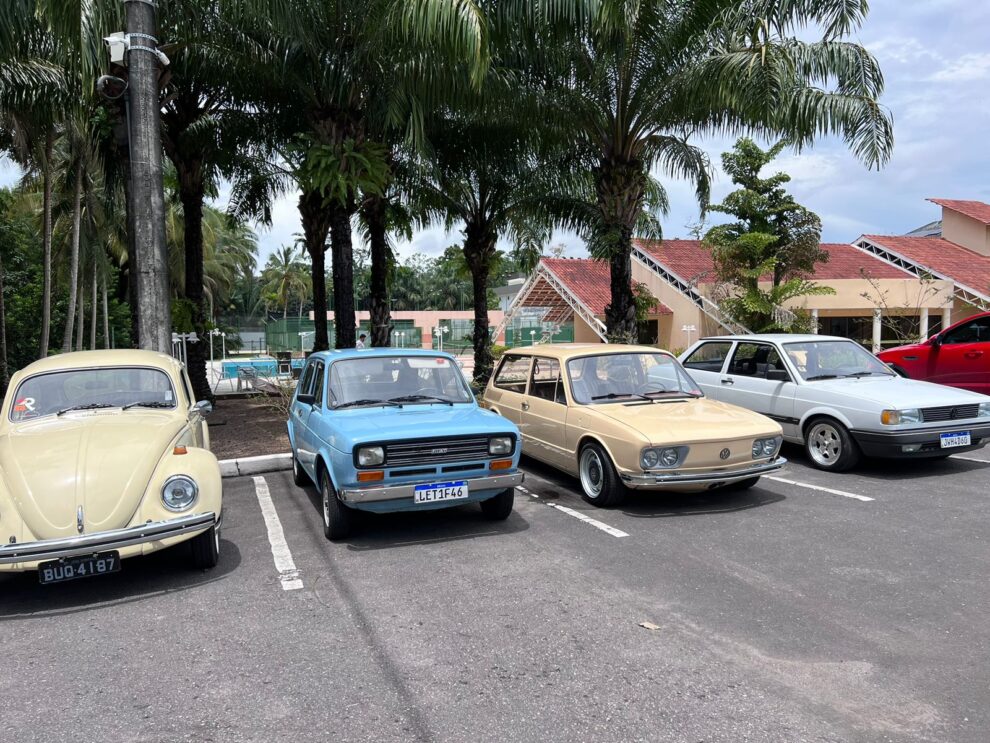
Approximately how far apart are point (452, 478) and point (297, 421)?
2399 millimetres

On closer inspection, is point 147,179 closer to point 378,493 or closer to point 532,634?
point 378,493

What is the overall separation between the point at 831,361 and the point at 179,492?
7.48 m

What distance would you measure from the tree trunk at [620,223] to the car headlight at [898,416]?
5776mm

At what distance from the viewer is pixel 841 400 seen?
768 centimetres

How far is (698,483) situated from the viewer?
6129 mm

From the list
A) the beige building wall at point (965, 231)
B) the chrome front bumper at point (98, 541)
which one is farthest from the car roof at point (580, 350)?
the beige building wall at point (965, 231)

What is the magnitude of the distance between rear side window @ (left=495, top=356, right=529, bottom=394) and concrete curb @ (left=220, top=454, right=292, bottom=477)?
9.35 ft

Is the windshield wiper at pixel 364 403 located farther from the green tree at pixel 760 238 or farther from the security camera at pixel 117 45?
the green tree at pixel 760 238

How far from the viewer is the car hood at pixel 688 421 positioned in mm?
6125

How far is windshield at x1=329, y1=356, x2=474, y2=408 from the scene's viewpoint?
6.32 meters

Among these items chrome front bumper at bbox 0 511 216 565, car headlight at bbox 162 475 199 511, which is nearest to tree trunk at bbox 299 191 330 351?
car headlight at bbox 162 475 199 511

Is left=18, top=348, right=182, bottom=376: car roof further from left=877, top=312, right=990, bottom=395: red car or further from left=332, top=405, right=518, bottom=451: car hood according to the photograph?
left=877, top=312, right=990, bottom=395: red car

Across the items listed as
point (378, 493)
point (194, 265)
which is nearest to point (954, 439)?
point (378, 493)

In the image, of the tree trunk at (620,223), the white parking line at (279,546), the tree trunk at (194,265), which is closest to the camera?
the white parking line at (279,546)
